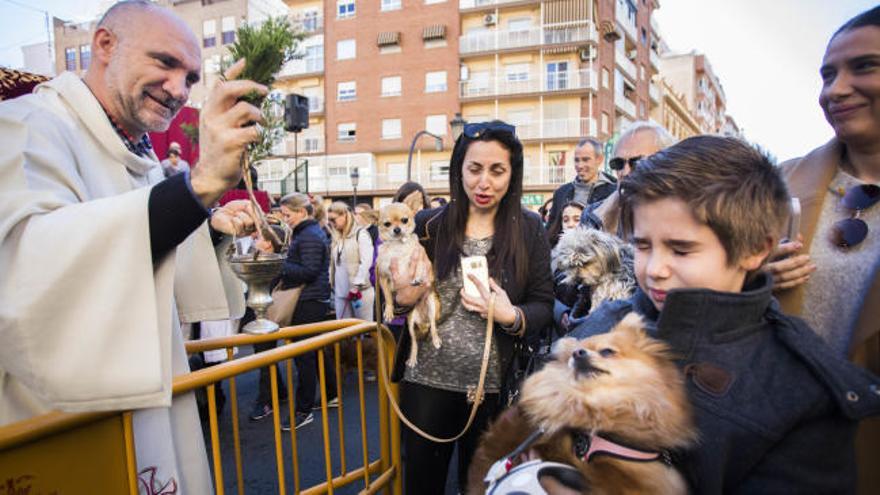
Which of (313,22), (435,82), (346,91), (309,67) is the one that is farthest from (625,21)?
(309,67)

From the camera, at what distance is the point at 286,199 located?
4.94 metres

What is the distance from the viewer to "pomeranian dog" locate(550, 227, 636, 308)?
7.95ft

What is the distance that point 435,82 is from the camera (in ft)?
92.1

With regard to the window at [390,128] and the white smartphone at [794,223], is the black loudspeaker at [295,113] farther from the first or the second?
the window at [390,128]

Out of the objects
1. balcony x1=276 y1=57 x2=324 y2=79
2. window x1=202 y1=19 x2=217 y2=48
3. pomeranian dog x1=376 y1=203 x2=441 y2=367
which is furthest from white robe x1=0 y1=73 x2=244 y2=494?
window x1=202 y1=19 x2=217 y2=48

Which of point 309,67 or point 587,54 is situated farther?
point 309,67

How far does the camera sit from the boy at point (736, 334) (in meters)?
0.97

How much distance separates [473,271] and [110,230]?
1367mm

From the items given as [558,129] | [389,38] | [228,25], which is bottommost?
[558,129]

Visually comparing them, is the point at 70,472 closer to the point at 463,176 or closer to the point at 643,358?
the point at 643,358

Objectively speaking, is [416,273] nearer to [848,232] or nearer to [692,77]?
[848,232]

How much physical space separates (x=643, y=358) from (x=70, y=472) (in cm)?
147

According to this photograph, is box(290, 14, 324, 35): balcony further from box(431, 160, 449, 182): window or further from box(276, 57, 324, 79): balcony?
box(431, 160, 449, 182): window

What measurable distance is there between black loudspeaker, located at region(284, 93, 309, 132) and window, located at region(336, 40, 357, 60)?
30.7m
